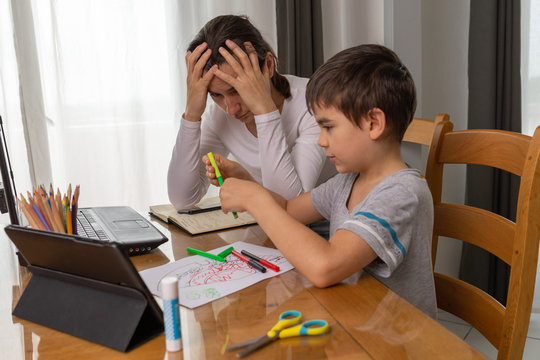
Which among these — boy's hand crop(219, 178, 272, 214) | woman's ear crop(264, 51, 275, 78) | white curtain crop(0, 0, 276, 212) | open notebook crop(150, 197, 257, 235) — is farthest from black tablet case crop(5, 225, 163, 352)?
white curtain crop(0, 0, 276, 212)

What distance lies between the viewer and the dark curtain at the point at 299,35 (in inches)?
85.7

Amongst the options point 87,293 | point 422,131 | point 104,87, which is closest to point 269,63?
point 422,131

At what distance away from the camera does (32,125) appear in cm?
212

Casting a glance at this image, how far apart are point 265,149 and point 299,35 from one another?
1.11m

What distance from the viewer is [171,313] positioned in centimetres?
58

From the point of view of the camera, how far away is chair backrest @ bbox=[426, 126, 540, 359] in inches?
34.1

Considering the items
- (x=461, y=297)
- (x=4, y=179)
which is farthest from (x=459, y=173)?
(x=4, y=179)

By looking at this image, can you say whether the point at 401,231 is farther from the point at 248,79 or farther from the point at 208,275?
the point at 248,79

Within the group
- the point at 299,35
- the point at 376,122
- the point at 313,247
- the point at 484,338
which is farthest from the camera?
the point at 299,35

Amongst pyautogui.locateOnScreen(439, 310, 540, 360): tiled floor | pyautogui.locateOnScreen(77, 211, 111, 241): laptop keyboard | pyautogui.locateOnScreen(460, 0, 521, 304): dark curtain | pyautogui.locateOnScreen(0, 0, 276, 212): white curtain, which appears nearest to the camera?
pyautogui.locateOnScreen(77, 211, 111, 241): laptop keyboard

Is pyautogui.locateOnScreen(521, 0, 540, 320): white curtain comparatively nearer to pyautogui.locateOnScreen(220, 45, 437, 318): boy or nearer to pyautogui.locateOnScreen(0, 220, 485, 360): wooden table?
pyautogui.locateOnScreen(220, 45, 437, 318): boy

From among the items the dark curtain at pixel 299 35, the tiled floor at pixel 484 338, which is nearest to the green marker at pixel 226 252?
the tiled floor at pixel 484 338

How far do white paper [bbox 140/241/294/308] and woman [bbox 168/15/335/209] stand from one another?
0.88 feet

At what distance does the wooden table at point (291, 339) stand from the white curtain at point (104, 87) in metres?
1.48
